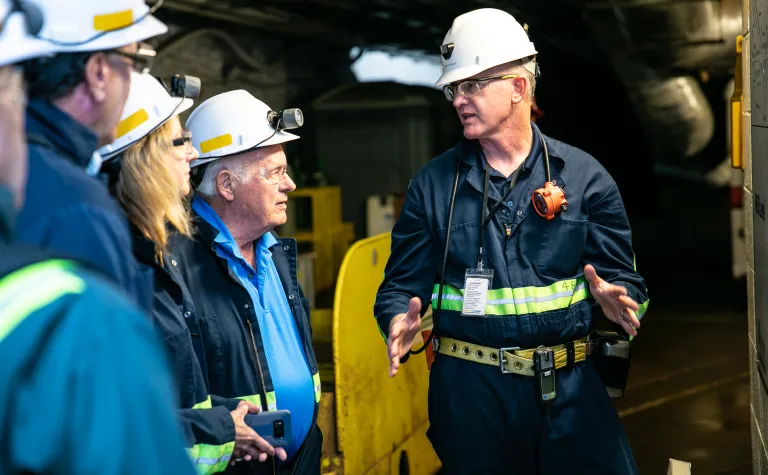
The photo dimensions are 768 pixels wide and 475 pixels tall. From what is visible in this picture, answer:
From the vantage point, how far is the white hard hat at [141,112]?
2078 millimetres

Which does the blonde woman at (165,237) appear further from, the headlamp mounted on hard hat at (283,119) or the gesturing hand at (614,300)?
the gesturing hand at (614,300)

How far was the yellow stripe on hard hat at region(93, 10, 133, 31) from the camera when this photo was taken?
135 cm

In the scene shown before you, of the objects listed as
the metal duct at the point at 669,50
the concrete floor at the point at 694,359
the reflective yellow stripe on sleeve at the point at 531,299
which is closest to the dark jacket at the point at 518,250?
the reflective yellow stripe on sleeve at the point at 531,299

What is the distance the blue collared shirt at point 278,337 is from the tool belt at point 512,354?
454mm

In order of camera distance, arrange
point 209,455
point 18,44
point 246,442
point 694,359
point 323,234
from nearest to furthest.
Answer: point 18,44 < point 209,455 < point 246,442 < point 694,359 < point 323,234

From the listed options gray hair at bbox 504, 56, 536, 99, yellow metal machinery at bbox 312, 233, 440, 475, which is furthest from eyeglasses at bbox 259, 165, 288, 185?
yellow metal machinery at bbox 312, 233, 440, 475

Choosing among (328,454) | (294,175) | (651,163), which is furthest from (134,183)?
(651,163)

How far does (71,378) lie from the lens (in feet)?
2.90

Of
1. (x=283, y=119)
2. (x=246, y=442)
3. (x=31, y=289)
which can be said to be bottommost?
(x=246, y=442)

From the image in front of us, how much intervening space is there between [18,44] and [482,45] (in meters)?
1.82

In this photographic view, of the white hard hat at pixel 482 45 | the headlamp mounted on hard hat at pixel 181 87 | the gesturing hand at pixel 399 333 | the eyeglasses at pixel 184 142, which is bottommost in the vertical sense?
the gesturing hand at pixel 399 333

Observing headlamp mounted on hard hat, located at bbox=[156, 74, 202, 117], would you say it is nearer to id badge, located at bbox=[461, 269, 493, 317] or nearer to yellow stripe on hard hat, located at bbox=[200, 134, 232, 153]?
yellow stripe on hard hat, located at bbox=[200, 134, 232, 153]

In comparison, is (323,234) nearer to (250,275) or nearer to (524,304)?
(250,275)

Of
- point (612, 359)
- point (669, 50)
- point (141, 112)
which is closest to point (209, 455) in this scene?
point (141, 112)
